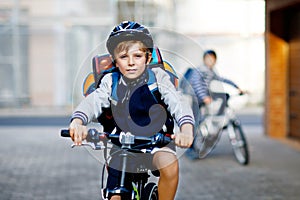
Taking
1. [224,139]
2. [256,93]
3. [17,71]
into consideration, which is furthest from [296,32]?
[17,71]

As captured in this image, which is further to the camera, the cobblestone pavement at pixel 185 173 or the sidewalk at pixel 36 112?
the sidewalk at pixel 36 112

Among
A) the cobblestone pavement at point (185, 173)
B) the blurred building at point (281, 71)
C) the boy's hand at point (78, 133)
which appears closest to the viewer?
the boy's hand at point (78, 133)

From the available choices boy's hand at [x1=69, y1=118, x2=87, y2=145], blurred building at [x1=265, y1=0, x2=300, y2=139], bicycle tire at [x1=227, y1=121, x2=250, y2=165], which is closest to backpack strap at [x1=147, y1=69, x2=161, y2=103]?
boy's hand at [x1=69, y1=118, x2=87, y2=145]

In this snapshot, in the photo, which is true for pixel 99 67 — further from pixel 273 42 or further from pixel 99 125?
pixel 273 42

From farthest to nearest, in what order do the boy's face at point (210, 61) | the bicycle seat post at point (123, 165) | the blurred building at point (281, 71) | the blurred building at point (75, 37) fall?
the blurred building at point (75, 37) < the blurred building at point (281, 71) < the boy's face at point (210, 61) < the bicycle seat post at point (123, 165)

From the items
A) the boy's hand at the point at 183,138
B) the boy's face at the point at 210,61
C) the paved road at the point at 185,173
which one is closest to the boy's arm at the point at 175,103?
the boy's hand at the point at 183,138

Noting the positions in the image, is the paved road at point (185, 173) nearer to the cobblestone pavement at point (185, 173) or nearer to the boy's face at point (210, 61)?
the cobblestone pavement at point (185, 173)

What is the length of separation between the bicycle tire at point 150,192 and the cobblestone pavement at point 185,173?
3.52 meters

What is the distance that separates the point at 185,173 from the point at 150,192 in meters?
5.42

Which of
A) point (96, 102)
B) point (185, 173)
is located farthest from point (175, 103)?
point (185, 173)

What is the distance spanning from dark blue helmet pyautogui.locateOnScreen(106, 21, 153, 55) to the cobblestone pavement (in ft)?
13.2

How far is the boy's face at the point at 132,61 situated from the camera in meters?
3.83

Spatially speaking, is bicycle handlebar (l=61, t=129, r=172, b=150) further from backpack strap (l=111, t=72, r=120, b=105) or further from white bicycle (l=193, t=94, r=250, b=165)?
white bicycle (l=193, t=94, r=250, b=165)

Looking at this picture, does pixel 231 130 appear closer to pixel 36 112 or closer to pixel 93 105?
pixel 93 105
